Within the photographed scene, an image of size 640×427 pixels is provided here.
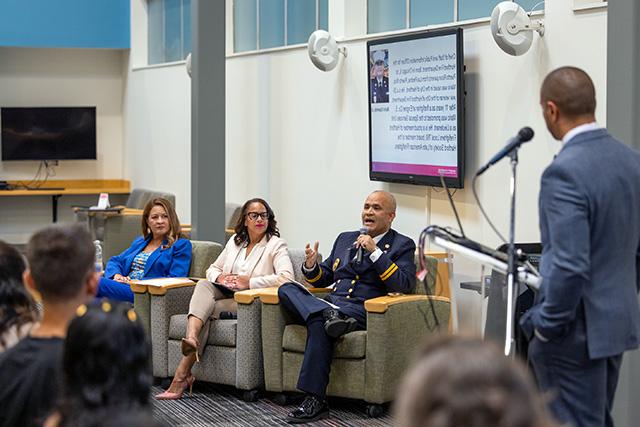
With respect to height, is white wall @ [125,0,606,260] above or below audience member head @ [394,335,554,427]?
above

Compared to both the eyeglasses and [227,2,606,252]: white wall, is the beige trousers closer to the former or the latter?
the eyeglasses

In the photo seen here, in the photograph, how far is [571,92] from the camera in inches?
131

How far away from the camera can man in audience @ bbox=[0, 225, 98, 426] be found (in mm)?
2389

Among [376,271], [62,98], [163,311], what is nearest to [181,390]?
[163,311]

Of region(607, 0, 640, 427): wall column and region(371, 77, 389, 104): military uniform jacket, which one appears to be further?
region(371, 77, 389, 104): military uniform jacket

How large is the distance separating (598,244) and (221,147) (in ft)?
18.6

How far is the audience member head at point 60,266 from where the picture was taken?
2.60m

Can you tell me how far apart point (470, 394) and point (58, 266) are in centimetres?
149

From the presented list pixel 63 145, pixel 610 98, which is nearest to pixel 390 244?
pixel 610 98

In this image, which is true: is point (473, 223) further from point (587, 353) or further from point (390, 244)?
point (587, 353)

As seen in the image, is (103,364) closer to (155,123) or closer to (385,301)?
(385,301)

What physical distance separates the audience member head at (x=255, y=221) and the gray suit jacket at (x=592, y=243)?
3567mm

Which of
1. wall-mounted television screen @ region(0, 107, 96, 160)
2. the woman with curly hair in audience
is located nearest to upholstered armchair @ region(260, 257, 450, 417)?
the woman with curly hair in audience

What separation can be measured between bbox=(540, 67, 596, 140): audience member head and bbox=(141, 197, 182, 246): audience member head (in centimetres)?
419
